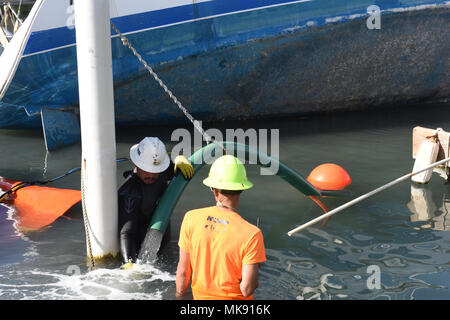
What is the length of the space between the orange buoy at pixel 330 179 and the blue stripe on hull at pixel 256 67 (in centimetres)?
359

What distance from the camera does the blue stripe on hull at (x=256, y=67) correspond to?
32.6 ft

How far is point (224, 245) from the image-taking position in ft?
11.3

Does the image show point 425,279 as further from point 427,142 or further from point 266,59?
point 266,59

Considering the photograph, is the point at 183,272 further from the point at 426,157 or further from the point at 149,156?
the point at 426,157

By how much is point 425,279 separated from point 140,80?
6621 millimetres

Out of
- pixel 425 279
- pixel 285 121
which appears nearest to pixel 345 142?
pixel 285 121

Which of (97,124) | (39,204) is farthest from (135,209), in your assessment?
(39,204)

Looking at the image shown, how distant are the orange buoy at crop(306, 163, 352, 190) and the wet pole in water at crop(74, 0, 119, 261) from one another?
3329 mm

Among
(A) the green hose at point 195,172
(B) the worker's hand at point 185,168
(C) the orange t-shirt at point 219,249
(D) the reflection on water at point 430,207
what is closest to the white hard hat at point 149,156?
(B) the worker's hand at point 185,168

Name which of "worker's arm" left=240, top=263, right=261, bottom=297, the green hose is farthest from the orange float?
"worker's arm" left=240, top=263, right=261, bottom=297

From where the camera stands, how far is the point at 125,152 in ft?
31.8

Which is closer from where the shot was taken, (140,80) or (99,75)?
(99,75)

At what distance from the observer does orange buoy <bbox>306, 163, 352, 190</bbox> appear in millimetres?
7516

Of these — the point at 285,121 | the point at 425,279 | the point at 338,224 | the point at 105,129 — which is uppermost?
the point at 285,121
